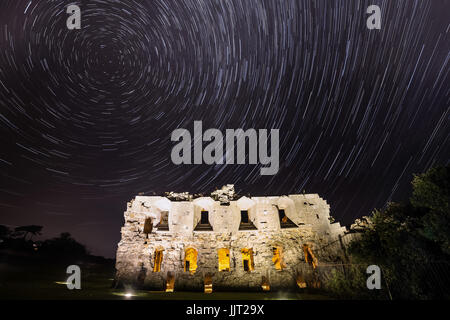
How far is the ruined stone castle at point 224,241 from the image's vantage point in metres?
20.0

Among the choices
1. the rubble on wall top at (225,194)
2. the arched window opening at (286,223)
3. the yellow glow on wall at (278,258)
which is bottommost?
the yellow glow on wall at (278,258)

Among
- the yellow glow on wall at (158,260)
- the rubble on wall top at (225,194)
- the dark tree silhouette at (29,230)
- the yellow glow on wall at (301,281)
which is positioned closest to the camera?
the yellow glow on wall at (301,281)

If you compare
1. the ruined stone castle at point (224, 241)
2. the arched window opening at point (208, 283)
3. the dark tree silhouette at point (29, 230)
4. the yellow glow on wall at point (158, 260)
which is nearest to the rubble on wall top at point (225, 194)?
the ruined stone castle at point (224, 241)

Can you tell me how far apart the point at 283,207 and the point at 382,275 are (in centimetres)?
1078

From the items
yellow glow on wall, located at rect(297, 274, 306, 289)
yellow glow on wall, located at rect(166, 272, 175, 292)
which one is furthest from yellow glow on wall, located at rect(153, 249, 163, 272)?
yellow glow on wall, located at rect(297, 274, 306, 289)

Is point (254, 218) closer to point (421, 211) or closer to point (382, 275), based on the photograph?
point (382, 275)

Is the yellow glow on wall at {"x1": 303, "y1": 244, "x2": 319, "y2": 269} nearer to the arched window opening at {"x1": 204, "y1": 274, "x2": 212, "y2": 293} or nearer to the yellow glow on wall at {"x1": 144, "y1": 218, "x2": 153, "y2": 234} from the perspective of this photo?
the arched window opening at {"x1": 204, "y1": 274, "x2": 212, "y2": 293}

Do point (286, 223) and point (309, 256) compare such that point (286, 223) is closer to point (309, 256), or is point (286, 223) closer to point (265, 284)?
point (309, 256)

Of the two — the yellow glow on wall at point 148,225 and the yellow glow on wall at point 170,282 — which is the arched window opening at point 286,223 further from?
the yellow glow on wall at point 148,225

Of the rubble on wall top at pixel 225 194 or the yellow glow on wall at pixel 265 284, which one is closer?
the yellow glow on wall at pixel 265 284

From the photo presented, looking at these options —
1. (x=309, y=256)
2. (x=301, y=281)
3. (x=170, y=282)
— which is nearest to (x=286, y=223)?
(x=309, y=256)
